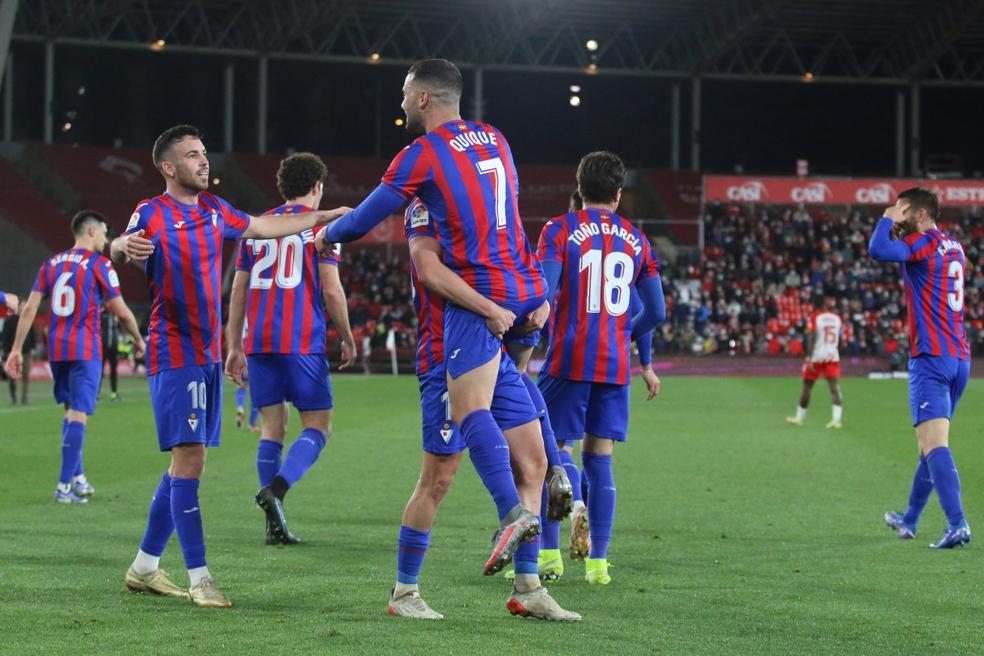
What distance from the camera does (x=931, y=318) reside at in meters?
8.22

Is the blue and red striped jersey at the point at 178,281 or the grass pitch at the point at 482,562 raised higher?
the blue and red striped jersey at the point at 178,281

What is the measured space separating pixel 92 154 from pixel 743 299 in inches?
817

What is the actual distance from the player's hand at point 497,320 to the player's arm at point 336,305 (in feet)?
9.82

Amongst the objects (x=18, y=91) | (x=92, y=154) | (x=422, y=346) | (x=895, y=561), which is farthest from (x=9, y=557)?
(x=18, y=91)

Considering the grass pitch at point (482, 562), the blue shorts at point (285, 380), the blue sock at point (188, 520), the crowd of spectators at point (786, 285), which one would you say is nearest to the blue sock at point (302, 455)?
the blue shorts at point (285, 380)

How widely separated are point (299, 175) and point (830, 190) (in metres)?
37.1

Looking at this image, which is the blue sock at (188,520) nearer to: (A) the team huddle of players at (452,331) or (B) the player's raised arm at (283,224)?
(A) the team huddle of players at (452,331)

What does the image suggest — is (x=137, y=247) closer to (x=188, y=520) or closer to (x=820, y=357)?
(x=188, y=520)

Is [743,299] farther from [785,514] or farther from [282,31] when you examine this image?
[785,514]

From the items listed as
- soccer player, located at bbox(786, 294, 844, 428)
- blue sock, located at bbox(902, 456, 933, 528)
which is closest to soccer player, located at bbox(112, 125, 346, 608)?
blue sock, located at bbox(902, 456, 933, 528)

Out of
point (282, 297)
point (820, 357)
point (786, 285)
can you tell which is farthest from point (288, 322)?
point (786, 285)

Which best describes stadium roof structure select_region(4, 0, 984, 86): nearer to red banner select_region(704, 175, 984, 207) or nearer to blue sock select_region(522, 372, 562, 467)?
red banner select_region(704, 175, 984, 207)

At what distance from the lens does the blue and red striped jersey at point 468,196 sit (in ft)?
17.3

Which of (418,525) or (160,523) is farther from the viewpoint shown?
(160,523)
